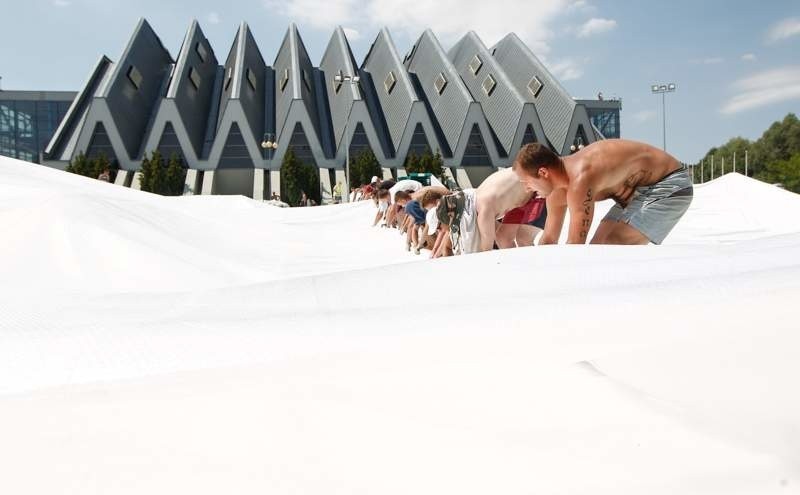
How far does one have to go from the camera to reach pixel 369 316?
1.68 m

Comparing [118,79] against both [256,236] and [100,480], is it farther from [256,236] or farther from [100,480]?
[100,480]

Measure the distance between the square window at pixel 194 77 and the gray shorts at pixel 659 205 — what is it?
153 feet

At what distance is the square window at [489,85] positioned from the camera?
1811 inches

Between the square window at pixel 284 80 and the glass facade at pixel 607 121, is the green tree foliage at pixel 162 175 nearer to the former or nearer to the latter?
the square window at pixel 284 80

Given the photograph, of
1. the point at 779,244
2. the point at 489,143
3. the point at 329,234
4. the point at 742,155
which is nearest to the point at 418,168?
the point at 489,143

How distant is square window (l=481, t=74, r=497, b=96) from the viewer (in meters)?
46.0

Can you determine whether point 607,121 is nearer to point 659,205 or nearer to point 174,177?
point 174,177

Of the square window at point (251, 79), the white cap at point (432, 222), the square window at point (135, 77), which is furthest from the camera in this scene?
the square window at point (251, 79)

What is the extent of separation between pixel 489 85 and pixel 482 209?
44.7 meters

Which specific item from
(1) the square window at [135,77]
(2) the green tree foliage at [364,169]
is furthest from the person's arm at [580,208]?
(1) the square window at [135,77]

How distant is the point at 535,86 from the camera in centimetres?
4681

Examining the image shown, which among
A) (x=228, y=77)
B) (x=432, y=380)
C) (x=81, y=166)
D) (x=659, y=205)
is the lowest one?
(x=432, y=380)

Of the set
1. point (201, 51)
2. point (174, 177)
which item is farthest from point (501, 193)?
point (201, 51)

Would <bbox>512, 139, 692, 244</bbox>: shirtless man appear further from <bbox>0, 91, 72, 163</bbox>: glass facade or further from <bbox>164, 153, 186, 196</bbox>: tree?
<bbox>0, 91, 72, 163</bbox>: glass facade
